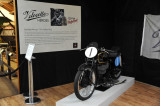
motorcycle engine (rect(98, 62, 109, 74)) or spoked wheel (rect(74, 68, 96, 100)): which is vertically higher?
motorcycle engine (rect(98, 62, 109, 74))

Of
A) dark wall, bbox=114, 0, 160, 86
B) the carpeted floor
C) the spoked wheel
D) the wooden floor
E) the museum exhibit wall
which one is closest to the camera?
the spoked wheel

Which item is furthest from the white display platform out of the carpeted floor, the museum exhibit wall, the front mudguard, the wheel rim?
the carpeted floor

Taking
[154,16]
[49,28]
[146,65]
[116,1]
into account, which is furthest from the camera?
[116,1]

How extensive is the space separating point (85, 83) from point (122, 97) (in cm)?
105

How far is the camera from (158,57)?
3818mm

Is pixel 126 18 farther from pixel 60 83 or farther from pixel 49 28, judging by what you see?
pixel 60 83

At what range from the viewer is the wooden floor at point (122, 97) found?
3.01 metres

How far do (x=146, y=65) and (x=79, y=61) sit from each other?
5.73ft

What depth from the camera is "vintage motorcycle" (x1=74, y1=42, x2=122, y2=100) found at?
266cm

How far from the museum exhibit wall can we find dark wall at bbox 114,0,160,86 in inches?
11.1

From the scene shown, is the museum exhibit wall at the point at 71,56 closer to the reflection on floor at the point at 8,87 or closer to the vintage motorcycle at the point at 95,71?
the reflection on floor at the point at 8,87

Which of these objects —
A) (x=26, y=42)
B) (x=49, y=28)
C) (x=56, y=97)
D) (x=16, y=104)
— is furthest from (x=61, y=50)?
(x=16, y=104)

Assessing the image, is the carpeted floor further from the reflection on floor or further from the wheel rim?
the wheel rim

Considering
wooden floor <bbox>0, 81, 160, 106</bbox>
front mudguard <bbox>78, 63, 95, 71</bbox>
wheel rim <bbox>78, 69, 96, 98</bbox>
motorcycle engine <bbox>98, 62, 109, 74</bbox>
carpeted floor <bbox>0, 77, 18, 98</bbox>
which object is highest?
front mudguard <bbox>78, 63, 95, 71</bbox>
